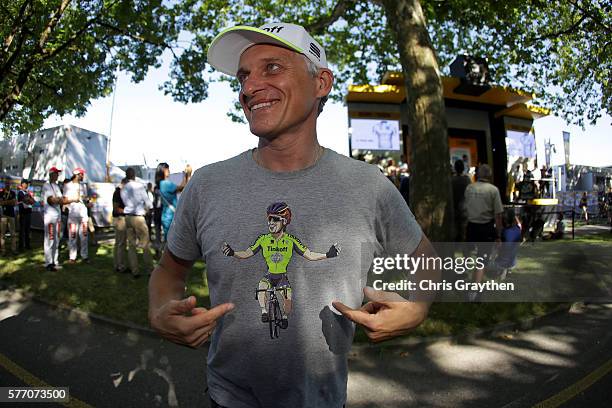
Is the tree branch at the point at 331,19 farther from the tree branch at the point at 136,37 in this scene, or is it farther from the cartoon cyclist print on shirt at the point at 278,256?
the cartoon cyclist print on shirt at the point at 278,256

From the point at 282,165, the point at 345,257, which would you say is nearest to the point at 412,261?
the point at 345,257

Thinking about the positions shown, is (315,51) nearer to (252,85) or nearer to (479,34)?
(252,85)

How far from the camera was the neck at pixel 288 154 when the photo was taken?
1640mm

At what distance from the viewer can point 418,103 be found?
6.67 meters

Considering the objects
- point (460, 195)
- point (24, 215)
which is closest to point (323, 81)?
point (460, 195)

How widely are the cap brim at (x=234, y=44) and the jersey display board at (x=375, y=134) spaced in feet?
39.8

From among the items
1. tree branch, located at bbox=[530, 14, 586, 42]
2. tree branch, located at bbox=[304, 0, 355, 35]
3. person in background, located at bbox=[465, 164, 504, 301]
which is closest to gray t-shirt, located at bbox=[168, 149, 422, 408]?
person in background, located at bbox=[465, 164, 504, 301]

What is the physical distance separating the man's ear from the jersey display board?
481 inches

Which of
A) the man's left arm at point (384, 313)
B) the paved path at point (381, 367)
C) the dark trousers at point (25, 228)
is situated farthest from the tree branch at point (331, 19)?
the man's left arm at point (384, 313)

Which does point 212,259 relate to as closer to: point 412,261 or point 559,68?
point 412,261

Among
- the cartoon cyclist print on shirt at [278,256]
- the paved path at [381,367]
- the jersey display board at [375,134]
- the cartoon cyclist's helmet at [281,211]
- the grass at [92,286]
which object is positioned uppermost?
the jersey display board at [375,134]

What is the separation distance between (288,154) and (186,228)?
53 cm

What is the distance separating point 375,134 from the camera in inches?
559

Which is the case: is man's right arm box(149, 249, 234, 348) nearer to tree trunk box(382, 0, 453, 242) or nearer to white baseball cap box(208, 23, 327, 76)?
white baseball cap box(208, 23, 327, 76)
